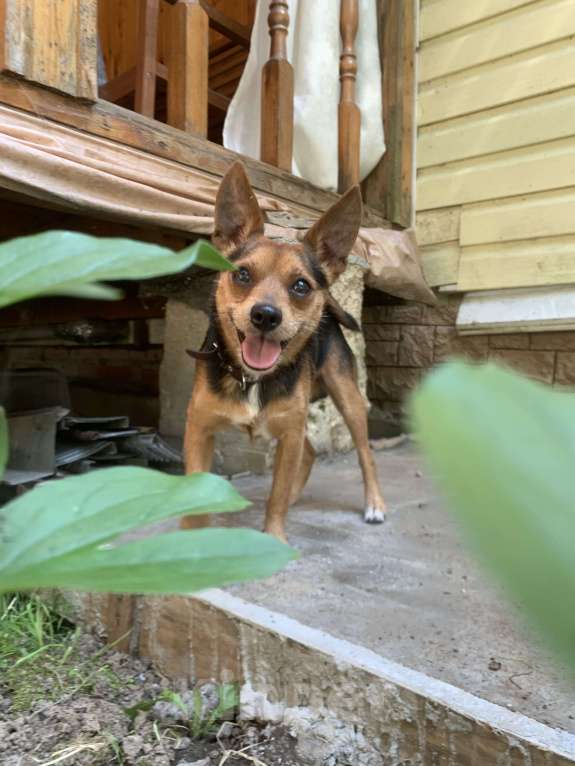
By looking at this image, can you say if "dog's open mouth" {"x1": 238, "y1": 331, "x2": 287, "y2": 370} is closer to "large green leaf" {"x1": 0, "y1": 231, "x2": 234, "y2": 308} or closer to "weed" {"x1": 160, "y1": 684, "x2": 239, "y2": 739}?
"weed" {"x1": 160, "y1": 684, "x2": 239, "y2": 739}

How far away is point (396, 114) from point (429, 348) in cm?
173

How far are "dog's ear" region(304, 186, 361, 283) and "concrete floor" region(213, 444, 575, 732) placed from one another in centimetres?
84

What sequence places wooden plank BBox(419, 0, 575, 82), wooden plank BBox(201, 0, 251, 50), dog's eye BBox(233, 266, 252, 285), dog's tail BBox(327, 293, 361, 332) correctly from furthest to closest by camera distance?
1. wooden plank BBox(201, 0, 251, 50)
2. wooden plank BBox(419, 0, 575, 82)
3. dog's tail BBox(327, 293, 361, 332)
4. dog's eye BBox(233, 266, 252, 285)

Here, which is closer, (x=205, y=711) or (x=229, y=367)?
(x=205, y=711)

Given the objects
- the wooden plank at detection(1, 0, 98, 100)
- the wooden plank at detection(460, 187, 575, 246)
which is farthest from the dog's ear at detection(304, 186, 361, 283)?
the wooden plank at detection(460, 187, 575, 246)

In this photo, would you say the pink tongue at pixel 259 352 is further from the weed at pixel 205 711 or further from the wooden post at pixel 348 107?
the wooden post at pixel 348 107

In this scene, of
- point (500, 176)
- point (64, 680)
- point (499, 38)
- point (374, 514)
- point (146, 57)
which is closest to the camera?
point (64, 680)

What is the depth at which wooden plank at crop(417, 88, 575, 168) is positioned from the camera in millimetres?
3605

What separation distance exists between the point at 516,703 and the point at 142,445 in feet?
7.89

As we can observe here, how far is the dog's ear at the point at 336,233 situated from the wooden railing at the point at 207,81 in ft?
3.83

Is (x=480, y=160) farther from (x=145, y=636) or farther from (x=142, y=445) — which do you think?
(x=145, y=636)

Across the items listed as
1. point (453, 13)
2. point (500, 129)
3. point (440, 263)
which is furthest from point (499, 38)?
point (440, 263)

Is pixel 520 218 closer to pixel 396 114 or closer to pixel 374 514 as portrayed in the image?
pixel 396 114

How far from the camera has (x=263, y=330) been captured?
1970 millimetres
